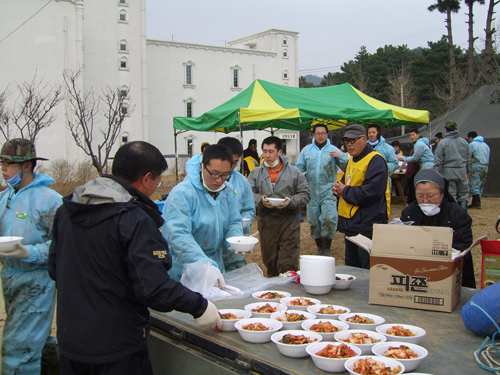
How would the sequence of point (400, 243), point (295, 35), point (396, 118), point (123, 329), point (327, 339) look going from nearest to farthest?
point (123, 329), point (327, 339), point (400, 243), point (396, 118), point (295, 35)

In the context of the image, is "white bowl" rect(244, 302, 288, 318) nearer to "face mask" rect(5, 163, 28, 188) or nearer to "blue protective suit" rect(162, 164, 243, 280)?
"blue protective suit" rect(162, 164, 243, 280)

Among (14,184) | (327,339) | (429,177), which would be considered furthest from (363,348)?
(14,184)

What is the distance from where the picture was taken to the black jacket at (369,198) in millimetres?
4309

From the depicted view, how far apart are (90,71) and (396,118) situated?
99.3ft

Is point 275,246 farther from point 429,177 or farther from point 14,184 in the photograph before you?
point 14,184

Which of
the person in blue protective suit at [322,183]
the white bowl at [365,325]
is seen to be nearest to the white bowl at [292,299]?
the white bowl at [365,325]

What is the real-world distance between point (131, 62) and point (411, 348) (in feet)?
123

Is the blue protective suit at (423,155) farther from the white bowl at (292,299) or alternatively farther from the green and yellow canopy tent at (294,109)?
the white bowl at (292,299)

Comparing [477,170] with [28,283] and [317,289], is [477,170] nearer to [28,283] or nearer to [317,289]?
[317,289]

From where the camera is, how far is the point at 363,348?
2047mm

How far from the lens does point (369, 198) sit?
14.2ft

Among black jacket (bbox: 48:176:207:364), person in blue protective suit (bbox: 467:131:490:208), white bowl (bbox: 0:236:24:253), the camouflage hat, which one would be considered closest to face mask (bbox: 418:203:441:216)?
black jacket (bbox: 48:176:207:364)

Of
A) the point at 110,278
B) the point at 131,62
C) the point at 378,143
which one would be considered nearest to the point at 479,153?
the point at 378,143

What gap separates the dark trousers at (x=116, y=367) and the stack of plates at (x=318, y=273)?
120cm
